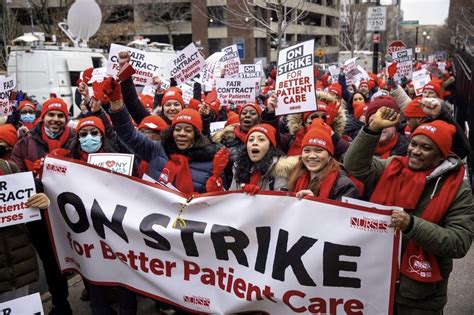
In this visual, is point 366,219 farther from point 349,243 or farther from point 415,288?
point 415,288

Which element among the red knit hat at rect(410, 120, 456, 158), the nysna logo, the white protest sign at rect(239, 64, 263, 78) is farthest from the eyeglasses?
the white protest sign at rect(239, 64, 263, 78)

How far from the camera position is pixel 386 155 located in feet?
14.6

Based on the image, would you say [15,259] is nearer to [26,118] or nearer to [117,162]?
[117,162]

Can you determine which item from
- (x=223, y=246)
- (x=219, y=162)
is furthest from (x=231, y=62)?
(x=223, y=246)

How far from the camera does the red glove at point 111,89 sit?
4.08 metres

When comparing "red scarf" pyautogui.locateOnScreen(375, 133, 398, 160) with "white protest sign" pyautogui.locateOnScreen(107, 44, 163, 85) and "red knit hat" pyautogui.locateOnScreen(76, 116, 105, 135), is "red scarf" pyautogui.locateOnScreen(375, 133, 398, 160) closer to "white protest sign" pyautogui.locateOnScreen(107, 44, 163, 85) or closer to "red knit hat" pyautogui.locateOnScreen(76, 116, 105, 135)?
"red knit hat" pyautogui.locateOnScreen(76, 116, 105, 135)

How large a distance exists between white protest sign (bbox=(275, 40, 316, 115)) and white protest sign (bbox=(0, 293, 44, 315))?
267 cm

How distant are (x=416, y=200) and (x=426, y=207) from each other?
7 centimetres

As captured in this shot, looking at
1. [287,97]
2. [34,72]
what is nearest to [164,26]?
[34,72]

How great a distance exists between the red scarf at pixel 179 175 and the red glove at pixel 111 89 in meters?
0.75

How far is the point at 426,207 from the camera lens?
285cm

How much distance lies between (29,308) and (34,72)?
12.8 metres

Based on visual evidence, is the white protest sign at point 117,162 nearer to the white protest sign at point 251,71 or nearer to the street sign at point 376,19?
the white protest sign at point 251,71

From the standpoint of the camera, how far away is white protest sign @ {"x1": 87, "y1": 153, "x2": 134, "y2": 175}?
13.1ft
